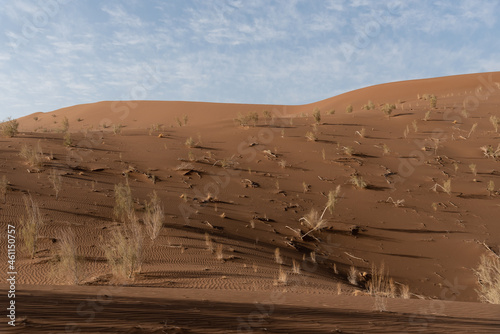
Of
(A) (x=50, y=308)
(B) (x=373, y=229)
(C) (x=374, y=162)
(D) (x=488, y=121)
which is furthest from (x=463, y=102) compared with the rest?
(A) (x=50, y=308)

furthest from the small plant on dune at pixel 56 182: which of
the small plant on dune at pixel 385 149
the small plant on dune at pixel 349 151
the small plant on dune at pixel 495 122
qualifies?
the small plant on dune at pixel 495 122

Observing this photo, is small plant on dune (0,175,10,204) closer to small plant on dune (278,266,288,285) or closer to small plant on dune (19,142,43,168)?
small plant on dune (19,142,43,168)

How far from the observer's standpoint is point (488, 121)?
22578 mm

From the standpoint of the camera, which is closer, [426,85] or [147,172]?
[147,172]

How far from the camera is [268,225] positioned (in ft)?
36.8

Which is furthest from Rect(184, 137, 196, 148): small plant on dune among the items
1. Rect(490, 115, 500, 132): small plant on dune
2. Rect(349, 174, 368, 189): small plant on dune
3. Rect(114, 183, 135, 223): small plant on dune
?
Rect(490, 115, 500, 132): small plant on dune

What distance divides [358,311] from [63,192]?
30.1ft

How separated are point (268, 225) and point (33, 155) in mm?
8339

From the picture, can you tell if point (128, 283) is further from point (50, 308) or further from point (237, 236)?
point (237, 236)

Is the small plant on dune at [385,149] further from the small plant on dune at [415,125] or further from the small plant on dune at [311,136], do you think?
the small plant on dune at [415,125]

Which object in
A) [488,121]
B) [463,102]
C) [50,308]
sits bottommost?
[50,308]

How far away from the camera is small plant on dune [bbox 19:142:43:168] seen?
481 inches

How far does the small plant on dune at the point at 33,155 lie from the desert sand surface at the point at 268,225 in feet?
0.45

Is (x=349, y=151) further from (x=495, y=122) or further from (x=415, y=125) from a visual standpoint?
(x=495, y=122)
